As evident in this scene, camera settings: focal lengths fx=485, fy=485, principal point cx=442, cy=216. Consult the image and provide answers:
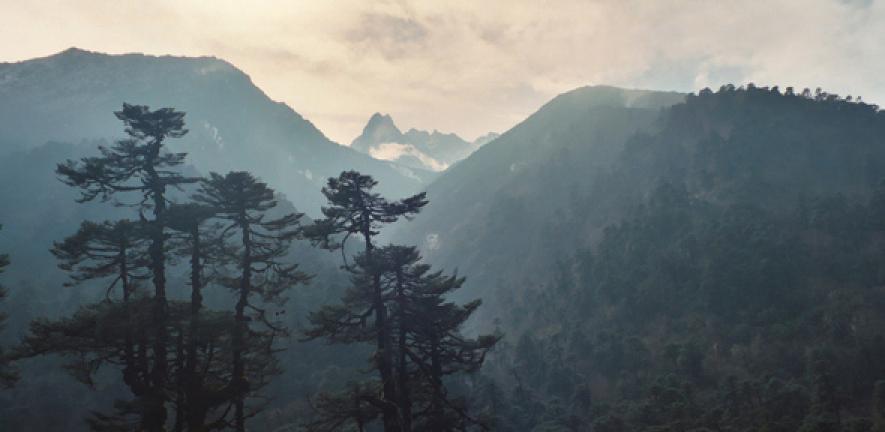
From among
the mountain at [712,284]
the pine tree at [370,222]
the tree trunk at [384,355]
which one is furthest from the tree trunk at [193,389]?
the mountain at [712,284]

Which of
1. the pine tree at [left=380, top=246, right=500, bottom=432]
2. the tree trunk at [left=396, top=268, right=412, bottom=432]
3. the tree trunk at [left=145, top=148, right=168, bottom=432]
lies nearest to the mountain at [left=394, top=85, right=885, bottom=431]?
the pine tree at [left=380, top=246, right=500, bottom=432]

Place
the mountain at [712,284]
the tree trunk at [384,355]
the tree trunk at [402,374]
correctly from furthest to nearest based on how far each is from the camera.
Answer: the mountain at [712,284] < the tree trunk at [402,374] < the tree trunk at [384,355]

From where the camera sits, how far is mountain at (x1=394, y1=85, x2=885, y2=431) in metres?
70.3

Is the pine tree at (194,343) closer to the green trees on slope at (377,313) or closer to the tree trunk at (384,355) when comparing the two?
the green trees on slope at (377,313)

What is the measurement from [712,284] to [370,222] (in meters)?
102

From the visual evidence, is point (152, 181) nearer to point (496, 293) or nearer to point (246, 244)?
point (246, 244)

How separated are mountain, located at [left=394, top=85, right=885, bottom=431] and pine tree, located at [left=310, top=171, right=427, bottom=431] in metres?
50.2

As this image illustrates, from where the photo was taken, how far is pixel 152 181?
17000 millimetres

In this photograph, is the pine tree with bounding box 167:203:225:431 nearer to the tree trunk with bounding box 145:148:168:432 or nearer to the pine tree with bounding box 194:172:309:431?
the tree trunk with bounding box 145:148:168:432

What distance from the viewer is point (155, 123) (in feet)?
57.7

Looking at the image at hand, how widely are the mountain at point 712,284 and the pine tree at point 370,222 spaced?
5020 cm

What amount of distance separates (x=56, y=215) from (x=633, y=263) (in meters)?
171

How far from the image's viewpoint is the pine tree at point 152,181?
51.5 feet

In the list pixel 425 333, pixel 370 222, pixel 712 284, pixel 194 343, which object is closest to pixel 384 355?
pixel 425 333
